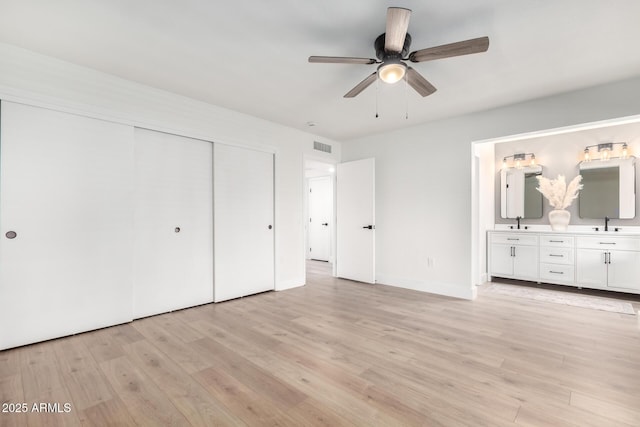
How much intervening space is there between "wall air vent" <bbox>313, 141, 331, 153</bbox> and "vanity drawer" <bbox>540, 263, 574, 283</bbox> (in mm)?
4031

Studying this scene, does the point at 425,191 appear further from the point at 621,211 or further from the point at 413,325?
the point at 621,211

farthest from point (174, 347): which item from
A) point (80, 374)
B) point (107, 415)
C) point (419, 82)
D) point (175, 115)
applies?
point (419, 82)

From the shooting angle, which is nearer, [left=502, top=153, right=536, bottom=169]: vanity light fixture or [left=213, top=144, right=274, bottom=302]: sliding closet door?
[left=213, top=144, right=274, bottom=302]: sliding closet door

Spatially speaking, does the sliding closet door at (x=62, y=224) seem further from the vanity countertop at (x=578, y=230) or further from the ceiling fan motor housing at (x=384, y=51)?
the vanity countertop at (x=578, y=230)

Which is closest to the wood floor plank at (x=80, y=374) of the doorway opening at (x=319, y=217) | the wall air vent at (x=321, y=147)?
the wall air vent at (x=321, y=147)

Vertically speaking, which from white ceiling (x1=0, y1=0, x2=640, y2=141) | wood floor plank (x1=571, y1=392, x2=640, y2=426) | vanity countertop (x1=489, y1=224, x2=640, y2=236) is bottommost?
wood floor plank (x1=571, y1=392, x2=640, y2=426)

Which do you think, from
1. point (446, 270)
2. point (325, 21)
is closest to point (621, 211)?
point (446, 270)

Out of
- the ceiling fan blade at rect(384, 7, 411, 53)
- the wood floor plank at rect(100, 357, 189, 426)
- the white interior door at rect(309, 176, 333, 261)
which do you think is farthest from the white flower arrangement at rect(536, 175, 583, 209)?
the wood floor plank at rect(100, 357, 189, 426)

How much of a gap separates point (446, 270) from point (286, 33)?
367 centimetres

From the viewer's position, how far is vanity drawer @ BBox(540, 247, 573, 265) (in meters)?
4.39

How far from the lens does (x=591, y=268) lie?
13.8ft

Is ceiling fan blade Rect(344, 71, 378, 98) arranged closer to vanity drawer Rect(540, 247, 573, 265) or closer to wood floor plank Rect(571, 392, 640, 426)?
wood floor plank Rect(571, 392, 640, 426)

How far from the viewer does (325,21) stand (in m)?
2.12

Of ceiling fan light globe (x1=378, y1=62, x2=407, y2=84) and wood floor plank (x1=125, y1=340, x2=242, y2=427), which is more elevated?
ceiling fan light globe (x1=378, y1=62, x2=407, y2=84)
